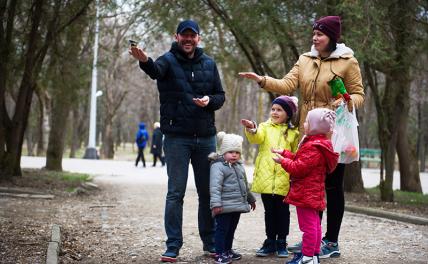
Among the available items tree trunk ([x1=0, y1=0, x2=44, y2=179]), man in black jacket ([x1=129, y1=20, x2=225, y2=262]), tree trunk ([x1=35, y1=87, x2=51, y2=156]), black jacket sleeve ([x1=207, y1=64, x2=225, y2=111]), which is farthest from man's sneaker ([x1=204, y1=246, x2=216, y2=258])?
tree trunk ([x1=35, y1=87, x2=51, y2=156])

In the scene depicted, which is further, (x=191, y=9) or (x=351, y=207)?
(x=191, y=9)

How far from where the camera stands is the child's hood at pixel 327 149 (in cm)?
548

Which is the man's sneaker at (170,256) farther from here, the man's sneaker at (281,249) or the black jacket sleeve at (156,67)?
the black jacket sleeve at (156,67)

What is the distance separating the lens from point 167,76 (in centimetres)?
611

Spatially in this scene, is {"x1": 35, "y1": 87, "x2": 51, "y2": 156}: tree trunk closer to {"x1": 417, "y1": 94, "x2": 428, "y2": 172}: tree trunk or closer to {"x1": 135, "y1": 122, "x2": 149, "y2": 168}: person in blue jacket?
{"x1": 135, "y1": 122, "x2": 149, "y2": 168}: person in blue jacket

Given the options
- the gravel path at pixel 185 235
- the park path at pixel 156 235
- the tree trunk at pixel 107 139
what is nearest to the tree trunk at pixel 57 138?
the park path at pixel 156 235

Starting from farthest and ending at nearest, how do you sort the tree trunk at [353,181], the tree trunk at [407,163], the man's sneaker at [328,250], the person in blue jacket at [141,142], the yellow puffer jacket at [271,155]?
the person in blue jacket at [141,142] < the tree trunk at [407,163] < the tree trunk at [353,181] < the man's sneaker at [328,250] < the yellow puffer jacket at [271,155]

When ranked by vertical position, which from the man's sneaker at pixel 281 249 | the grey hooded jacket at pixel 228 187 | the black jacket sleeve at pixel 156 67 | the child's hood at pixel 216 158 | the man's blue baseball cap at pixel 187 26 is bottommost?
the man's sneaker at pixel 281 249

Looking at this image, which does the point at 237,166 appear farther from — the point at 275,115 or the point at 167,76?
the point at 167,76

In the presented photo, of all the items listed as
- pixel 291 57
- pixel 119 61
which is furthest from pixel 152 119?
pixel 291 57

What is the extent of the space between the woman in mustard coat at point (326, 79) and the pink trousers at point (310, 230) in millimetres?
634

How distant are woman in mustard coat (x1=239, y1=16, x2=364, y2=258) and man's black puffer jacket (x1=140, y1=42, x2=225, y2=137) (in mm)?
451

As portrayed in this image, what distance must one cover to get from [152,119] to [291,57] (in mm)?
39133

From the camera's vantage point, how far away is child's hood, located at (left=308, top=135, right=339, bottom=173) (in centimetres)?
548
